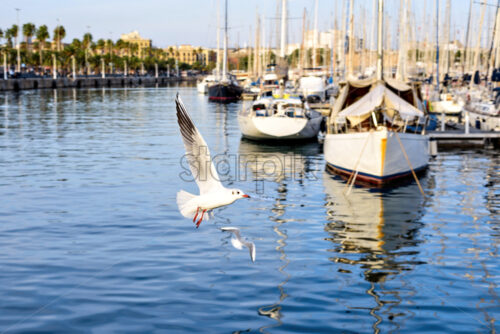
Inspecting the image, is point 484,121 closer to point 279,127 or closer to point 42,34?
point 279,127

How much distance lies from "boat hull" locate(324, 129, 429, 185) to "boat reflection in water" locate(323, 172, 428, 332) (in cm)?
83

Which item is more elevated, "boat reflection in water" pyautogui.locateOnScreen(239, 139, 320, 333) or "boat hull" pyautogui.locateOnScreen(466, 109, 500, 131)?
"boat hull" pyautogui.locateOnScreen(466, 109, 500, 131)

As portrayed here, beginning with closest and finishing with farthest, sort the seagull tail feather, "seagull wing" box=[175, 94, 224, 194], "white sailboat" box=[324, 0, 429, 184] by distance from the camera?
"seagull wing" box=[175, 94, 224, 194]
the seagull tail feather
"white sailboat" box=[324, 0, 429, 184]

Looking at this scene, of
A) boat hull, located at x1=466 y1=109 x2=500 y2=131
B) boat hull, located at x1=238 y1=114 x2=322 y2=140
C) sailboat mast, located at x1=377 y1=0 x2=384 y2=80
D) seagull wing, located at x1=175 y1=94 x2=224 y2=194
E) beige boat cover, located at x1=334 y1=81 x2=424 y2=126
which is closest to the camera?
seagull wing, located at x1=175 y1=94 x2=224 y2=194

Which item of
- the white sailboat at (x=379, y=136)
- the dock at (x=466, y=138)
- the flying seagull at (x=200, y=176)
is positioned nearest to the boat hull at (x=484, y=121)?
the dock at (x=466, y=138)

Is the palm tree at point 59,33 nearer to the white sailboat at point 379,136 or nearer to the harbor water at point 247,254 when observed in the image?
the harbor water at point 247,254

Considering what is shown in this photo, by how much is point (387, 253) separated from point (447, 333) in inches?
201

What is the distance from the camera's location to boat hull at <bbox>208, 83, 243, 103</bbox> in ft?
289

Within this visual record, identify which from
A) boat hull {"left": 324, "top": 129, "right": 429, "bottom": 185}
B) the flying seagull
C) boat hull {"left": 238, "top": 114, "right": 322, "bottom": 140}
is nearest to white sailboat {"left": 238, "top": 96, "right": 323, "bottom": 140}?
boat hull {"left": 238, "top": 114, "right": 322, "bottom": 140}

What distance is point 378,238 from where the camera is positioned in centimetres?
1834

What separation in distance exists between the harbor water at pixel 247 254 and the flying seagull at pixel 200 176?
1.46m

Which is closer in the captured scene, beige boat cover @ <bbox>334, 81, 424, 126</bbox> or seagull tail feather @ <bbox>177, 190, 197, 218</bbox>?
seagull tail feather @ <bbox>177, 190, 197, 218</bbox>

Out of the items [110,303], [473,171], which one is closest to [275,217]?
[110,303]

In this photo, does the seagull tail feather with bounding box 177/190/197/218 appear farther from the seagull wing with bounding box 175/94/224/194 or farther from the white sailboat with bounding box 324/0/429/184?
the white sailboat with bounding box 324/0/429/184
